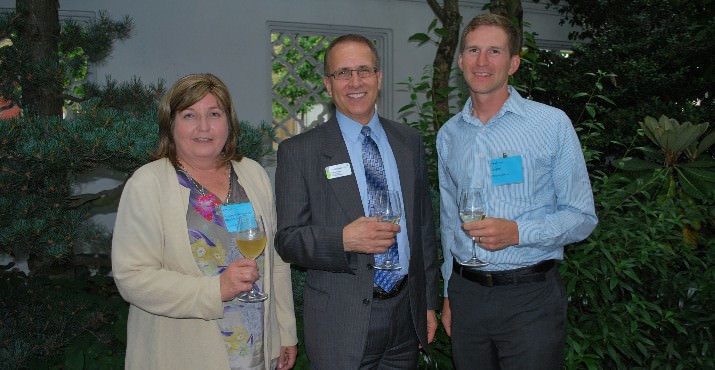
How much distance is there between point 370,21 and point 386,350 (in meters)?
5.95

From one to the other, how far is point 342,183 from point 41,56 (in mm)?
2161

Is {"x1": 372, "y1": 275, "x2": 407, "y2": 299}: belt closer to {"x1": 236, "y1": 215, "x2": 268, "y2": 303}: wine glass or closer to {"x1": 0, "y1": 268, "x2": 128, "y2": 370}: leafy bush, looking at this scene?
{"x1": 236, "y1": 215, "x2": 268, "y2": 303}: wine glass

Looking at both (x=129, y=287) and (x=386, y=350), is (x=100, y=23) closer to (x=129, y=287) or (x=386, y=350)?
(x=129, y=287)

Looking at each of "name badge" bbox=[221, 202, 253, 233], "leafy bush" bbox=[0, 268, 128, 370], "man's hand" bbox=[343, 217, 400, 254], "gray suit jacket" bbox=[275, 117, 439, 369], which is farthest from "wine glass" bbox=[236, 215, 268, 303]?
"leafy bush" bbox=[0, 268, 128, 370]

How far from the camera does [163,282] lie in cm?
170

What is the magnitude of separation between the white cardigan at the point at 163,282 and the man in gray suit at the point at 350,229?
8.6 inches

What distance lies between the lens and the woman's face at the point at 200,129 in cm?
182

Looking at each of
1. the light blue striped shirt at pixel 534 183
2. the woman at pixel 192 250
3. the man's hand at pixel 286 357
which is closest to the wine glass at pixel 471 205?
the light blue striped shirt at pixel 534 183

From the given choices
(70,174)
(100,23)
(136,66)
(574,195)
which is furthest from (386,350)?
(136,66)

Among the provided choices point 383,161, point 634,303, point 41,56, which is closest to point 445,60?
point 634,303

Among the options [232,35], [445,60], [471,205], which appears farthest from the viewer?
[232,35]

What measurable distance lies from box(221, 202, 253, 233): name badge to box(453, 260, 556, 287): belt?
33.5 inches

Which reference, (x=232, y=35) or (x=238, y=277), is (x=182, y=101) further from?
(x=232, y=35)

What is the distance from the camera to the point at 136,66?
6.25 m
